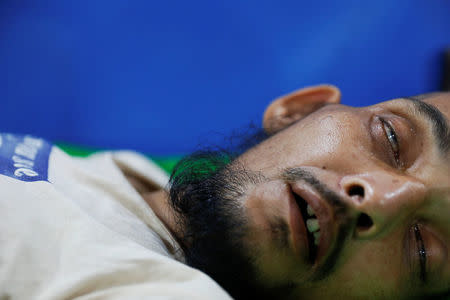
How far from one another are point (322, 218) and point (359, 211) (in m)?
0.05

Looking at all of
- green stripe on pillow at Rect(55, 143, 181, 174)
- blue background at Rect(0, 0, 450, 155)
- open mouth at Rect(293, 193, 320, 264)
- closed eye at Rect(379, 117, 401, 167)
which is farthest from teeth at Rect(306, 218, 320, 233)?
blue background at Rect(0, 0, 450, 155)

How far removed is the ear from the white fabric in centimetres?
52

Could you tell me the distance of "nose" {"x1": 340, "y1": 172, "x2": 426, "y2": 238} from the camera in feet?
2.06

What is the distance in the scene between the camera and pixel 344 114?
32.1 inches

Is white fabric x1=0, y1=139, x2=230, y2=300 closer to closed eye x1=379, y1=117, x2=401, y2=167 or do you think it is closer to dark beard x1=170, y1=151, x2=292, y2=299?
dark beard x1=170, y1=151, x2=292, y2=299

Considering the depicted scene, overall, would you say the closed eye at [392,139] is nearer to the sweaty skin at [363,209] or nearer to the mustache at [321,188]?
the sweaty skin at [363,209]

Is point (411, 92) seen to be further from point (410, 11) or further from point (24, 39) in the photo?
point (24, 39)

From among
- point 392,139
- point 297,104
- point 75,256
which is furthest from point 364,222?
point 297,104

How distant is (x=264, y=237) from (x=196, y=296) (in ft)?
0.52

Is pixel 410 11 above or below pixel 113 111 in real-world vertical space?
above

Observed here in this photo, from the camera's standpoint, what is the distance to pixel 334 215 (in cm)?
65

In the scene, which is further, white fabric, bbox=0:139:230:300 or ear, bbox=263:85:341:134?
ear, bbox=263:85:341:134

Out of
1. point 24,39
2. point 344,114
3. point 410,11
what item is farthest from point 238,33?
point 344,114

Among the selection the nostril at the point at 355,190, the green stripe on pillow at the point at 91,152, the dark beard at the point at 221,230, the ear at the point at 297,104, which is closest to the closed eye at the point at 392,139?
the nostril at the point at 355,190
